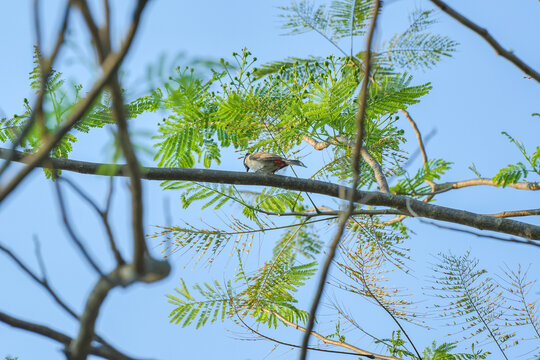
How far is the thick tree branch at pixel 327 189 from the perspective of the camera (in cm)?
233

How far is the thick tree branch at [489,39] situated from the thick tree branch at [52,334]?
38.7 inches

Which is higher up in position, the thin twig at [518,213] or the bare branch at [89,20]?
the thin twig at [518,213]

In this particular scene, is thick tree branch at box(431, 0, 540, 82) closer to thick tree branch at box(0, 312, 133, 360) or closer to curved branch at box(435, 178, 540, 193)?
thick tree branch at box(0, 312, 133, 360)

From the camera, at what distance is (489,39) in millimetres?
1221

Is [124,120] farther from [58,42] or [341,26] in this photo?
[341,26]

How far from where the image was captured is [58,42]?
29.2 inches

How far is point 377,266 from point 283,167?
137 centimetres

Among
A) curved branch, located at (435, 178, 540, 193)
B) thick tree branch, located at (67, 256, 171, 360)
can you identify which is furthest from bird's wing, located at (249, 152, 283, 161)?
thick tree branch, located at (67, 256, 171, 360)

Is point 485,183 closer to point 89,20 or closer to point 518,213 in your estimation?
point 518,213

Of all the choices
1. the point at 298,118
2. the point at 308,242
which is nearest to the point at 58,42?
the point at 298,118

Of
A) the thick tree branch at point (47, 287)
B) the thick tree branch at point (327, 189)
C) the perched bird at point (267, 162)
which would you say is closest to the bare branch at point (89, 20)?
the thick tree branch at point (47, 287)

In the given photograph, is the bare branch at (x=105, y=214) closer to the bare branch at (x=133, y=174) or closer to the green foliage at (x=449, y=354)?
the bare branch at (x=133, y=174)

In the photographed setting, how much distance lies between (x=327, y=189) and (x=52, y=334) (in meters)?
1.59

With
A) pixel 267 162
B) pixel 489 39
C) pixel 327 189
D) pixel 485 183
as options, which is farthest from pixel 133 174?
pixel 267 162
